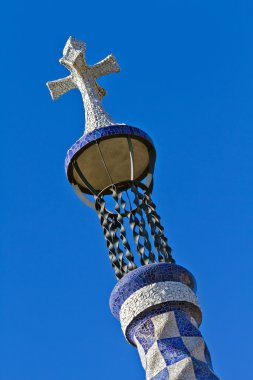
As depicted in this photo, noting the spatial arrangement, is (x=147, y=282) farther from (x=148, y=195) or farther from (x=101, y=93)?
(x=101, y=93)

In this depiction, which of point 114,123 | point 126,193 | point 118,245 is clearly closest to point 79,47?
point 114,123

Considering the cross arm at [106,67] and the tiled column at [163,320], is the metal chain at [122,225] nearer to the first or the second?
the tiled column at [163,320]

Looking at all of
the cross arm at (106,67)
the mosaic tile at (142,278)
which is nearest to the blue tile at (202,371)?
the mosaic tile at (142,278)

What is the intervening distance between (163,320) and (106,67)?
2.02 m

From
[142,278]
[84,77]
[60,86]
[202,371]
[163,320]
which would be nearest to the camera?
[202,371]

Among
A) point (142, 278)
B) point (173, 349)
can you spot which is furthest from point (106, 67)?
point (173, 349)

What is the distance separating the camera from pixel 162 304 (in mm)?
3213

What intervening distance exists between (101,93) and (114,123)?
0.54 metres

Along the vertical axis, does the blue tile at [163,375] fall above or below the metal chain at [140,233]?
below

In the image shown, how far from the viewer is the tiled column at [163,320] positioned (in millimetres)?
2979

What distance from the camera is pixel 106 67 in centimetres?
460

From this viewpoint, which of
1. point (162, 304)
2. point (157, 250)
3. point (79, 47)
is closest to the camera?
point (162, 304)

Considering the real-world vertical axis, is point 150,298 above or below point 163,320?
above

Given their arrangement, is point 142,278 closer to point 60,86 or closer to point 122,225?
point 122,225
